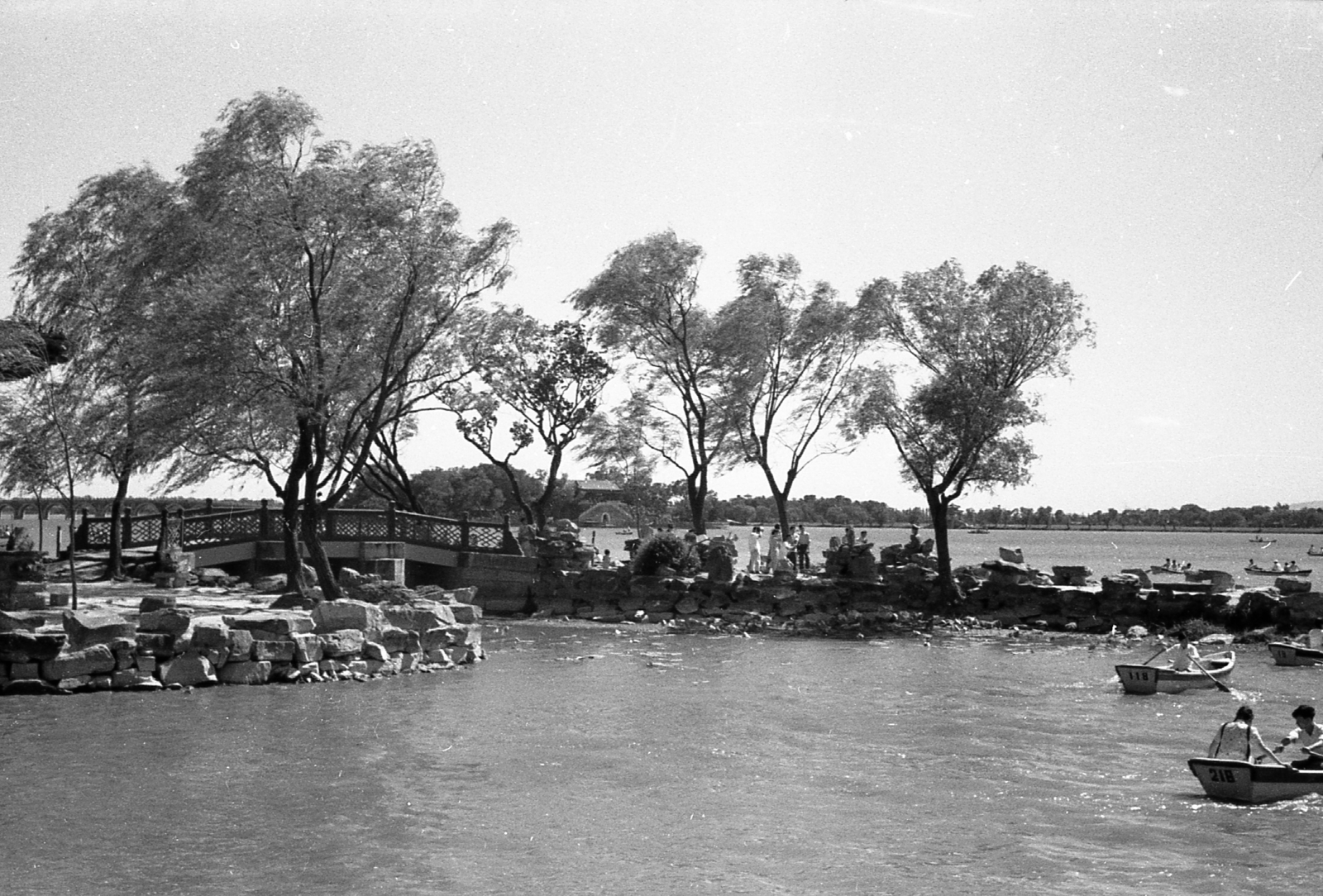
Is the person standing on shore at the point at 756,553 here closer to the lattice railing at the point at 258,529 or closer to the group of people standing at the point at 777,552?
the group of people standing at the point at 777,552

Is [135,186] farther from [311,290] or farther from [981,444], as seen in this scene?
[981,444]

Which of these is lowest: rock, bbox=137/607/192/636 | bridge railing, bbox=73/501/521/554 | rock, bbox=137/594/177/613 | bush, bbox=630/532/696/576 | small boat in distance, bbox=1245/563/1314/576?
small boat in distance, bbox=1245/563/1314/576

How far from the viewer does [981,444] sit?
39.3m

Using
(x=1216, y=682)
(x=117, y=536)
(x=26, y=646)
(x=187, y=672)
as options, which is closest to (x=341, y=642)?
(x=187, y=672)

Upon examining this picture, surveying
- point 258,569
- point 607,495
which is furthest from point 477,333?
point 607,495

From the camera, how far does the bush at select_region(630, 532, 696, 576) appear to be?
41031 mm

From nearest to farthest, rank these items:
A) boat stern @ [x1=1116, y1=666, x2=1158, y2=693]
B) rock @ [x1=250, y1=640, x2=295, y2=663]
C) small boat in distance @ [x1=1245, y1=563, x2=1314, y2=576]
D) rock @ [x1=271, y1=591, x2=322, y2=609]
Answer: rock @ [x1=250, y1=640, x2=295, y2=663] < boat stern @ [x1=1116, y1=666, x2=1158, y2=693] < rock @ [x1=271, y1=591, x2=322, y2=609] < small boat in distance @ [x1=1245, y1=563, x2=1314, y2=576]

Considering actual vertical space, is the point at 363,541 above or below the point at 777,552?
above

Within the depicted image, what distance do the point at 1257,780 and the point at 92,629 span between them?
17.3m

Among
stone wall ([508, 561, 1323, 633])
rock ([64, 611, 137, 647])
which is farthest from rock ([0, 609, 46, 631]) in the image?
stone wall ([508, 561, 1323, 633])

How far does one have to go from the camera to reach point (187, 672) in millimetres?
22234

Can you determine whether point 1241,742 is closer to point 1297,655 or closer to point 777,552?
point 1297,655

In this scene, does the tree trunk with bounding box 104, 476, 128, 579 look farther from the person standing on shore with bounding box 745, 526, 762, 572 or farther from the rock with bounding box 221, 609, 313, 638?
the person standing on shore with bounding box 745, 526, 762, 572

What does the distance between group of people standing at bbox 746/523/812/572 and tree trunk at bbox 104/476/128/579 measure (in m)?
18.4
